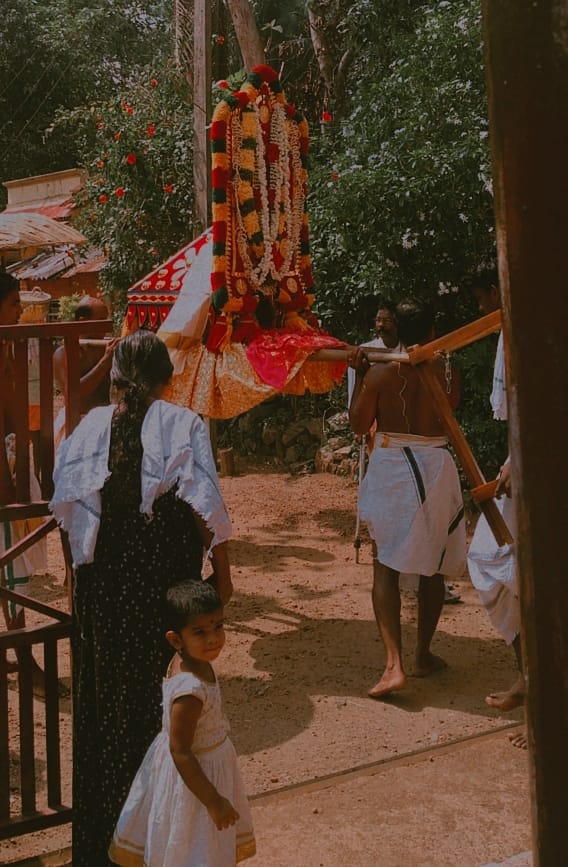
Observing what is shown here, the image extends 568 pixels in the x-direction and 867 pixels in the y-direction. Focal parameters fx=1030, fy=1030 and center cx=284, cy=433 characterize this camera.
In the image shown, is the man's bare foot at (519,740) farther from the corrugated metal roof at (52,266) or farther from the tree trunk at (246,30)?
the corrugated metal roof at (52,266)

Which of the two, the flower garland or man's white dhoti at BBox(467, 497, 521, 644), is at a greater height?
the flower garland

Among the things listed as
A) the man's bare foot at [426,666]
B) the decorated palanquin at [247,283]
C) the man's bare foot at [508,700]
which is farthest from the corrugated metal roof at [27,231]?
the man's bare foot at [508,700]

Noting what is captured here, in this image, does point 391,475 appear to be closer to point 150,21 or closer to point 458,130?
point 458,130

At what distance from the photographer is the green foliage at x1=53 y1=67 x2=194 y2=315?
38.4 ft

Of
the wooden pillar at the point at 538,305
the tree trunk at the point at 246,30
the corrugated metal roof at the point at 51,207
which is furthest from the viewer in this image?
the corrugated metal roof at the point at 51,207

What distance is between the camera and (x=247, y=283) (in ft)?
18.7

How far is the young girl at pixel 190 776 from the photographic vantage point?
9.81 feet

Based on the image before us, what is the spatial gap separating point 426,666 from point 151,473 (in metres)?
2.96

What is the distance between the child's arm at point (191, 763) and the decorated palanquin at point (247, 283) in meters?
2.63

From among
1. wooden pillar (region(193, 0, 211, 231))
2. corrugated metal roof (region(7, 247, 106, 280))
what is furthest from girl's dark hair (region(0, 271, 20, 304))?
corrugated metal roof (region(7, 247, 106, 280))

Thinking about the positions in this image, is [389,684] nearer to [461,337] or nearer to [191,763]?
[461,337]

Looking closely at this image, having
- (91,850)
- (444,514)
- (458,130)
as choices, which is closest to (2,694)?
(91,850)

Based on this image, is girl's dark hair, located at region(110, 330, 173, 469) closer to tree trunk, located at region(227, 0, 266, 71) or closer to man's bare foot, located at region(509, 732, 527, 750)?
man's bare foot, located at region(509, 732, 527, 750)

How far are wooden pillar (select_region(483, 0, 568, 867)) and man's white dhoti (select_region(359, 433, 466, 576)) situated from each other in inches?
148
